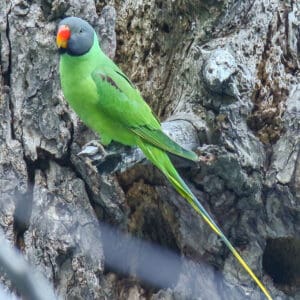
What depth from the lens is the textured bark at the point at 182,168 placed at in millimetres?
1947

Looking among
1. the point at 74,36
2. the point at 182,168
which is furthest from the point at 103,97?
the point at 182,168

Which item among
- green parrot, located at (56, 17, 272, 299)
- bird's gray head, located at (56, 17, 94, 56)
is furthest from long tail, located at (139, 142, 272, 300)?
bird's gray head, located at (56, 17, 94, 56)

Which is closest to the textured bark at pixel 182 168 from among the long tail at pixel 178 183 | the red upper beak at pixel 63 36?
the long tail at pixel 178 183

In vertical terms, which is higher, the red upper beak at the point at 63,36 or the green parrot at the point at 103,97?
the red upper beak at the point at 63,36

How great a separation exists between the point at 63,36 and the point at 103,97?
Answer: 0.22 metres

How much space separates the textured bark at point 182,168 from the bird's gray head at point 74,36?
138 mm

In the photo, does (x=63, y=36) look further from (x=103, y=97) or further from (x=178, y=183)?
(x=178, y=183)

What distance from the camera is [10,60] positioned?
212cm

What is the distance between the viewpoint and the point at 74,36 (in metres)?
1.95

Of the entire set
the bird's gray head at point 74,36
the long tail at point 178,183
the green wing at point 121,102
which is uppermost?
the bird's gray head at point 74,36

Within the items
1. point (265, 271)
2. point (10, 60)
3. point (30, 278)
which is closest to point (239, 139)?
point (265, 271)

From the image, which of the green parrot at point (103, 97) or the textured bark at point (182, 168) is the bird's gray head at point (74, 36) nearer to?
the green parrot at point (103, 97)

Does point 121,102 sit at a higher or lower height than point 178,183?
higher

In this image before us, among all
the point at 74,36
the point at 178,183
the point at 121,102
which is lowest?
the point at 178,183
